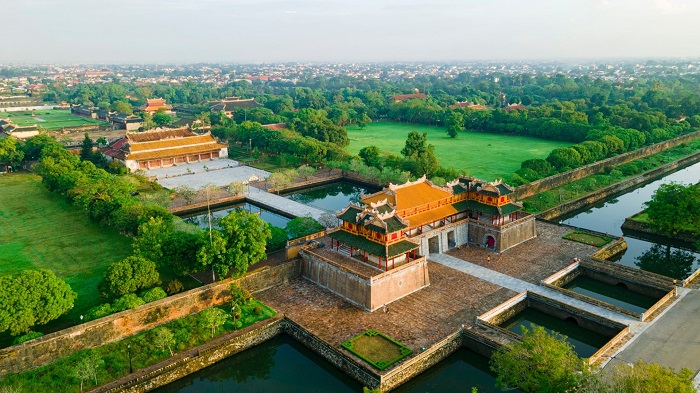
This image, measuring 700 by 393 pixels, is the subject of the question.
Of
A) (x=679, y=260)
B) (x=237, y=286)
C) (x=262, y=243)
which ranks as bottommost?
(x=679, y=260)

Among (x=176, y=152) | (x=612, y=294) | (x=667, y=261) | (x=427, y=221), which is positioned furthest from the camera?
(x=176, y=152)

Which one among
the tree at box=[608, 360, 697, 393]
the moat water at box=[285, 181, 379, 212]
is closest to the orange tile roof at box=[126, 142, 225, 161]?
the moat water at box=[285, 181, 379, 212]

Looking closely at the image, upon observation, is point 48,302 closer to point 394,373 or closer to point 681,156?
point 394,373

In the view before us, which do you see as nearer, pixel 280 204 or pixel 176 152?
pixel 280 204

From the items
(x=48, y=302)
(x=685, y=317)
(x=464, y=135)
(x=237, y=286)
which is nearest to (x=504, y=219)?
(x=685, y=317)

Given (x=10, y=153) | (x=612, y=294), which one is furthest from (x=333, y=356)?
(x=10, y=153)

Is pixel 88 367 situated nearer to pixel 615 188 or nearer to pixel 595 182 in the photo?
pixel 595 182

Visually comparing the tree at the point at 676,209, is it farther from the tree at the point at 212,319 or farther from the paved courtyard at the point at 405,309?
the tree at the point at 212,319
